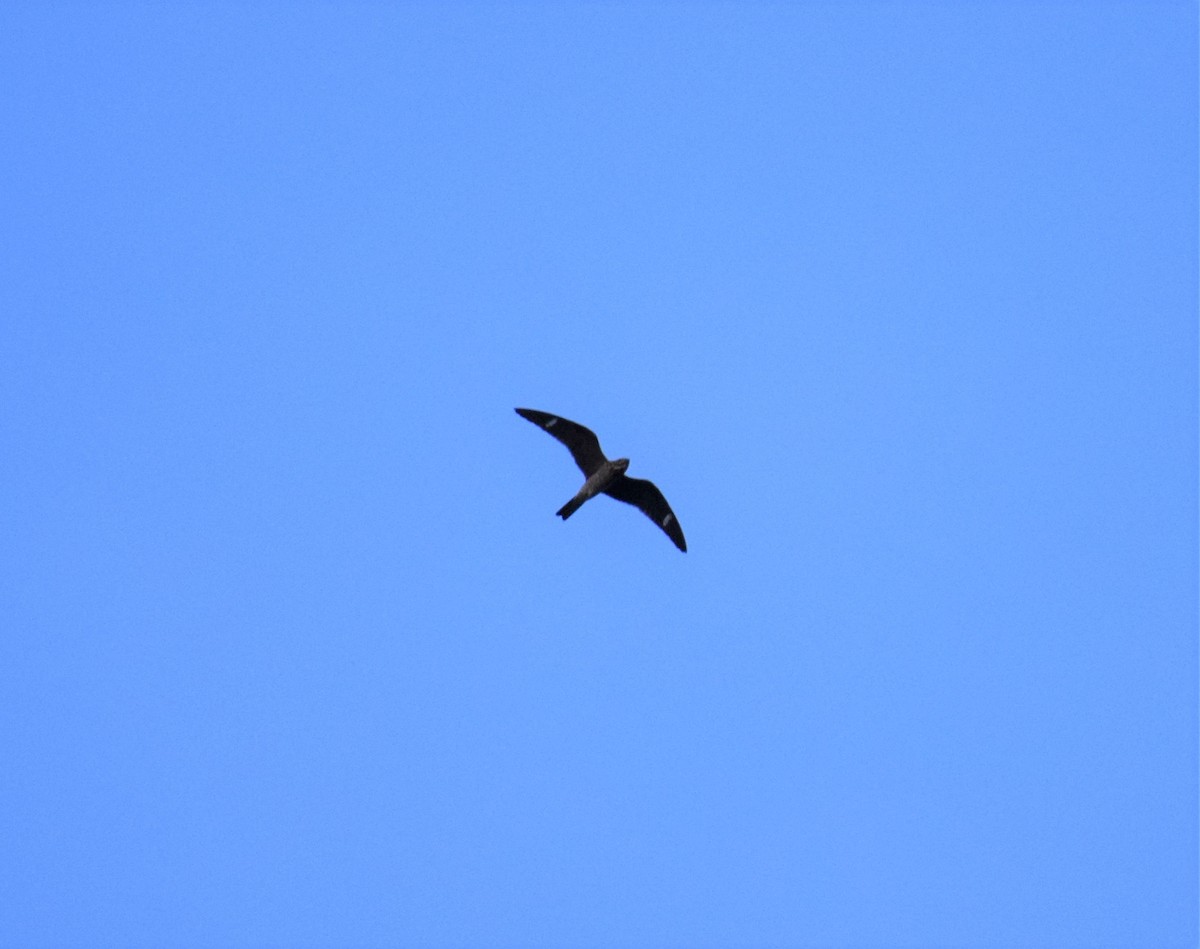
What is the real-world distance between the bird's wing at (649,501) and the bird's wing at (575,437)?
0.64 m

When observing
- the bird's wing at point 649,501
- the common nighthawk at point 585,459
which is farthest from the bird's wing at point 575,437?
the bird's wing at point 649,501

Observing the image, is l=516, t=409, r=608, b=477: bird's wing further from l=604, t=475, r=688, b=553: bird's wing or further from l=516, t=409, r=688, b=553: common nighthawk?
l=604, t=475, r=688, b=553: bird's wing

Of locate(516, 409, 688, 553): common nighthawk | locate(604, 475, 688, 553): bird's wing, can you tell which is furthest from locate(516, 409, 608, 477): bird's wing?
locate(604, 475, 688, 553): bird's wing

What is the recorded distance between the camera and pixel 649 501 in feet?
106

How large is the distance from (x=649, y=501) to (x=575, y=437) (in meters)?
2.26

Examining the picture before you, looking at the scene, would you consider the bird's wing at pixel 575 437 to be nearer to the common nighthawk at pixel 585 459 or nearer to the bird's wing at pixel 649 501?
the common nighthawk at pixel 585 459

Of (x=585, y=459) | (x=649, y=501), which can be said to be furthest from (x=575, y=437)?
(x=649, y=501)

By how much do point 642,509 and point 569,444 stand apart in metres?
2.30

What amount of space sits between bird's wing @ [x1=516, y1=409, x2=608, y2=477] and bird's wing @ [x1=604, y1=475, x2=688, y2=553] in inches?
25.3

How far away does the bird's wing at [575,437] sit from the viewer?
30.9 meters

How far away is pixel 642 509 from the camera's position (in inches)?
1283

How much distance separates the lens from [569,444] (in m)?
31.1

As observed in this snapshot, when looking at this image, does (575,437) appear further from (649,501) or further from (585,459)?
(649,501)

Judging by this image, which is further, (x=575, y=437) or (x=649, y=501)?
(x=649, y=501)
